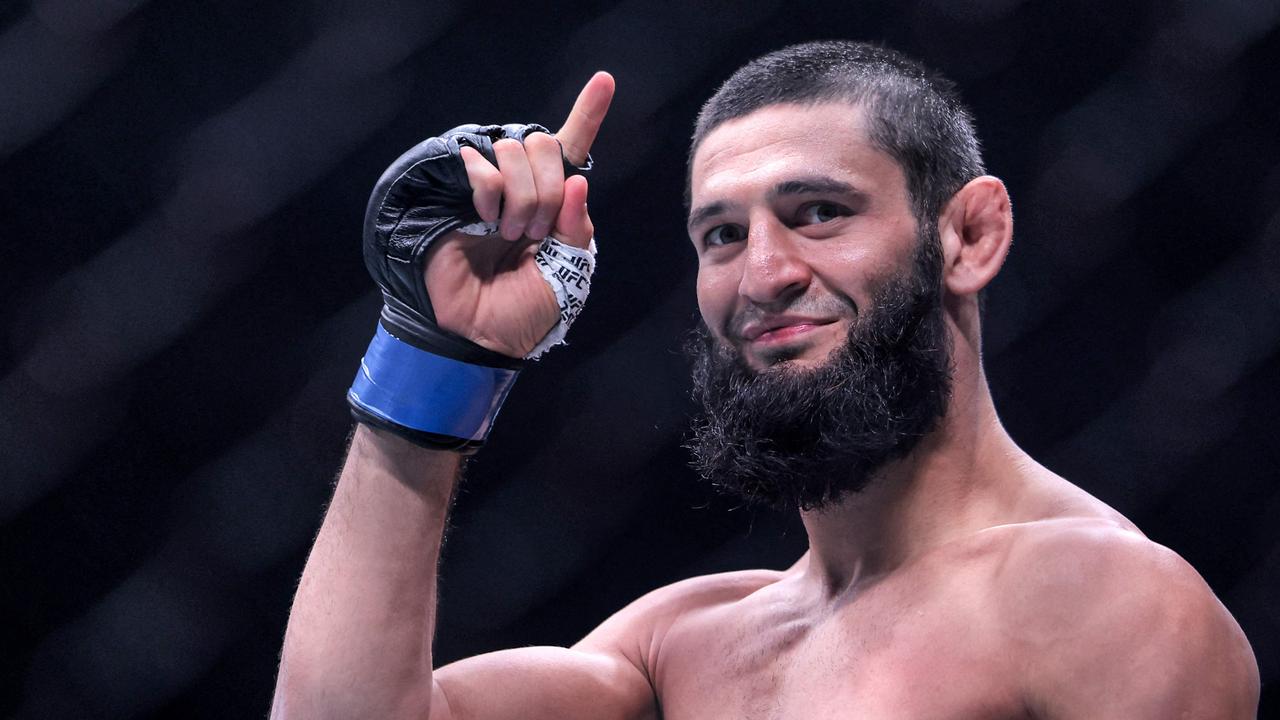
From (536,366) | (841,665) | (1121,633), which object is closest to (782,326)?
(841,665)

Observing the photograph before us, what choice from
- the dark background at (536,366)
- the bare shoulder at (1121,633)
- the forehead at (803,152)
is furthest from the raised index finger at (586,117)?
the dark background at (536,366)

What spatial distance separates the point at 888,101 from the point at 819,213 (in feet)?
0.52

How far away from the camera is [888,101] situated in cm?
131

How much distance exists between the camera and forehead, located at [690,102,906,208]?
1.25 meters

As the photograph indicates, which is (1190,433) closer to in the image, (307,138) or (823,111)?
(823,111)

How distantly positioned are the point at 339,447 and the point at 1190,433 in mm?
1382

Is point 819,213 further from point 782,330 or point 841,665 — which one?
point 841,665

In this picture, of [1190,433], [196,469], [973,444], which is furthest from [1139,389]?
[196,469]

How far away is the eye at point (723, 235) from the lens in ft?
4.32

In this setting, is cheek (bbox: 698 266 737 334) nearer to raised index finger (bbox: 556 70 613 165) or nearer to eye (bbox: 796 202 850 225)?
eye (bbox: 796 202 850 225)

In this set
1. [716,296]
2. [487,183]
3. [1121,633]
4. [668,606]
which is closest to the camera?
[1121,633]

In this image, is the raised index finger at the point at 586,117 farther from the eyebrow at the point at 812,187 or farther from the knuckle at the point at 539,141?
the eyebrow at the point at 812,187

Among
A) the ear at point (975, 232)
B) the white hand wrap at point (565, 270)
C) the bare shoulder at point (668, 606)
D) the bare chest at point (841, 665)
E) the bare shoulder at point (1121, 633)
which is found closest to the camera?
the bare shoulder at point (1121, 633)

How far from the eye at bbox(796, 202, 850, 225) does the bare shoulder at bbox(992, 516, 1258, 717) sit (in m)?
0.39
